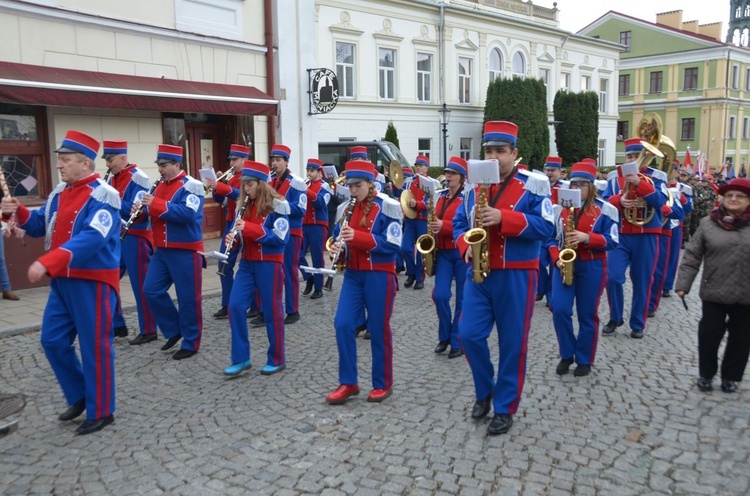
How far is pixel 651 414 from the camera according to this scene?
5.39 meters

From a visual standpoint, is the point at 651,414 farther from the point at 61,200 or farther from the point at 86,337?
the point at 61,200

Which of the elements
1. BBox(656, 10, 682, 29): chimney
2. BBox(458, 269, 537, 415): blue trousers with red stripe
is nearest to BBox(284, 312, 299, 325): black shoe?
BBox(458, 269, 537, 415): blue trousers with red stripe

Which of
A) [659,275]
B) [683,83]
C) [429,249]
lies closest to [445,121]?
[659,275]

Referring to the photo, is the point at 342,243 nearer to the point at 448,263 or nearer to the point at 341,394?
the point at 341,394

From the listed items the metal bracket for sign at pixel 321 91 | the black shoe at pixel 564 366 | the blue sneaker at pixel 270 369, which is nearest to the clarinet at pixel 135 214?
the blue sneaker at pixel 270 369

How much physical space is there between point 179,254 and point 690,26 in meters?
62.2

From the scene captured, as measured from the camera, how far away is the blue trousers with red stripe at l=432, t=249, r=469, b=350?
705 cm

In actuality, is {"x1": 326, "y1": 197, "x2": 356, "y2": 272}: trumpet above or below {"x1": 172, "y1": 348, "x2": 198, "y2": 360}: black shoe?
above

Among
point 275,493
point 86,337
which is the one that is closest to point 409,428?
point 275,493

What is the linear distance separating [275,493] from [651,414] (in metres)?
3.11

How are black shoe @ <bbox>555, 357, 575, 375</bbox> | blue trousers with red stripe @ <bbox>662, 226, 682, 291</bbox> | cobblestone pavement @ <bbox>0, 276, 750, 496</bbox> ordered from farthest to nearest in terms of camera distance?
1. blue trousers with red stripe @ <bbox>662, 226, 682, 291</bbox>
2. black shoe @ <bbox>555, 357, 575, 375</bbox>
3. cobblestone pavement @ <bbox>0, 276, 750, 496</bbox>

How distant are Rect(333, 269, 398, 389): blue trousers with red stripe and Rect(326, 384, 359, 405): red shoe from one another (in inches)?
2.0

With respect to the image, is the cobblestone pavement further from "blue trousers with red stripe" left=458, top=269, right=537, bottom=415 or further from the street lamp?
the street lamp

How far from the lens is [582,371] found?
6.36 m
